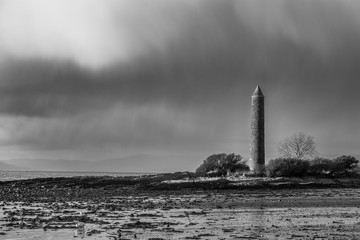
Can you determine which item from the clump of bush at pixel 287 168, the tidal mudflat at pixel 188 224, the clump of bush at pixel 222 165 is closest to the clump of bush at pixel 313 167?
the clump of bush at pixel 287 168

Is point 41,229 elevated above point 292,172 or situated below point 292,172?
below

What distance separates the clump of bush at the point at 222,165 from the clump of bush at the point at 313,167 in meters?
8.02

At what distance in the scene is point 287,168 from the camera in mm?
79125

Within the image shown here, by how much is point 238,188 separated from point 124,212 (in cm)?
3536

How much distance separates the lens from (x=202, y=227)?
82.5ft

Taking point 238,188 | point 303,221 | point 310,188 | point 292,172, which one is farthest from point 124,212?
point 292,172

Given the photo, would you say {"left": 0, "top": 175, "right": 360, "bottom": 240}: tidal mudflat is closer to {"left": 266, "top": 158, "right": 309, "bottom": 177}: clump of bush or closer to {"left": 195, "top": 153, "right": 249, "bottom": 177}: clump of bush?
{"left": 266, "top": 158, "right": 309, "bottom": 177}: clump of bush

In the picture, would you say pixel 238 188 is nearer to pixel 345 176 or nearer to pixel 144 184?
pixel 144 184

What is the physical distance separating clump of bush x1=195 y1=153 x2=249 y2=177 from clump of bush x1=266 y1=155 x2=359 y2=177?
316 inches

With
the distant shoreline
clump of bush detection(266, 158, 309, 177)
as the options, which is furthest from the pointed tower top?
the distant shoreline

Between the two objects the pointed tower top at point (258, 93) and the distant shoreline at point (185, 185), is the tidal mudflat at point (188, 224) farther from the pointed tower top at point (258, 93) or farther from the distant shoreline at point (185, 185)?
the pointed tower top at point (258, 93)

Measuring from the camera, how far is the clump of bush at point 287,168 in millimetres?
79062

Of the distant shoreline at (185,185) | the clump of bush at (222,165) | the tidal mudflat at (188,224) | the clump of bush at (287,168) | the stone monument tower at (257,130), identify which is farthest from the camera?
the stone monument tower at (257,130)

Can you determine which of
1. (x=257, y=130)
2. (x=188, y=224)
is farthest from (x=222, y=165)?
(x=188, y=224)
